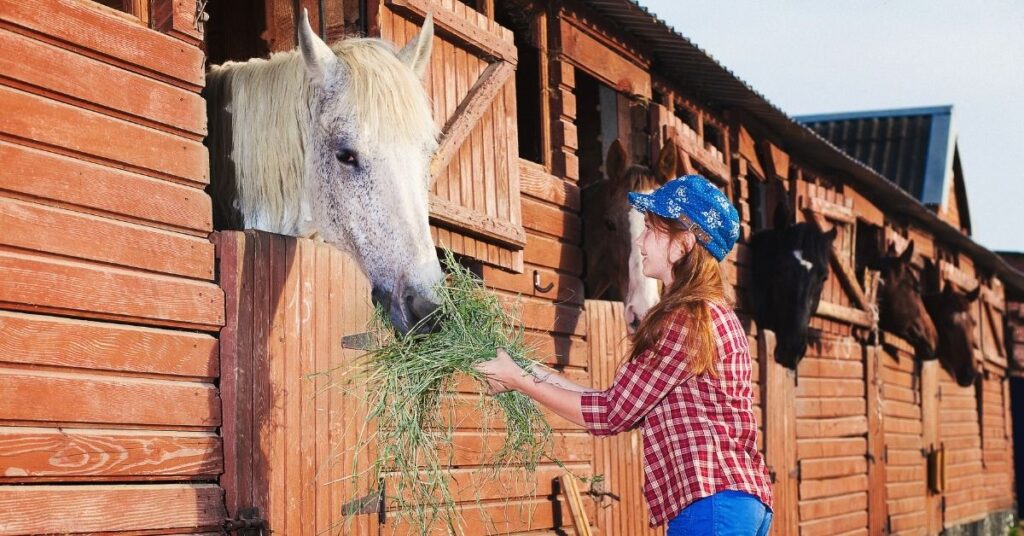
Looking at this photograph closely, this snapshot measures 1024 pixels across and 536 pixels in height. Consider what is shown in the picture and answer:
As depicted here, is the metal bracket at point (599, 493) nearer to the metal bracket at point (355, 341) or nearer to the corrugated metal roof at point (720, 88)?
the metal bracket at point (355, 341)

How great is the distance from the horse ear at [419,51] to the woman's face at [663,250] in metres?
1.95

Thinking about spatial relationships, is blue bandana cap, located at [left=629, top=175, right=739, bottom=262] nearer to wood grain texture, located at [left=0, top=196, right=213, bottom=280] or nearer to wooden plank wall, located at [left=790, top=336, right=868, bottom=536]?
wood grain texture, located at [left=0, top=196, right=213, bottom=280]

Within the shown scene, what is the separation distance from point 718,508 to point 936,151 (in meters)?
22.5

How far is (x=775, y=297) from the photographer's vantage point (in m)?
10.8

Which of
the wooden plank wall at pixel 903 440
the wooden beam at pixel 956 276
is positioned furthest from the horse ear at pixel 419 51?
the wooden beam at pixel 956 276

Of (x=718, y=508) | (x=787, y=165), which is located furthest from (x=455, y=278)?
(x=787, y=165)

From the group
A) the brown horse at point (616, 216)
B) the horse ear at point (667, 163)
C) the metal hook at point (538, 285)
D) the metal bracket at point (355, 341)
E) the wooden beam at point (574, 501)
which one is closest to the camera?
the metal bracket at point (355, 341)

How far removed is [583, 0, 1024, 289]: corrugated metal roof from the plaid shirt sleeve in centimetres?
521

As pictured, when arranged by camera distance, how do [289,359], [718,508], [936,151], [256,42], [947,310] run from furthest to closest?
1. [936,151]
2. [947,310]
3. [256,42]
4. [289,359]
5. [718,508]

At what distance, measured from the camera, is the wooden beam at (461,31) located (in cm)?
625

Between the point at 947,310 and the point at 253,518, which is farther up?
the point at 947,310

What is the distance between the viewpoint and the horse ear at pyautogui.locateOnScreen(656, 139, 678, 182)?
8062mm

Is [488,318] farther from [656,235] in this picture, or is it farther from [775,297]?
[775,297]

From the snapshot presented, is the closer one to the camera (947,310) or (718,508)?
(718,508)
